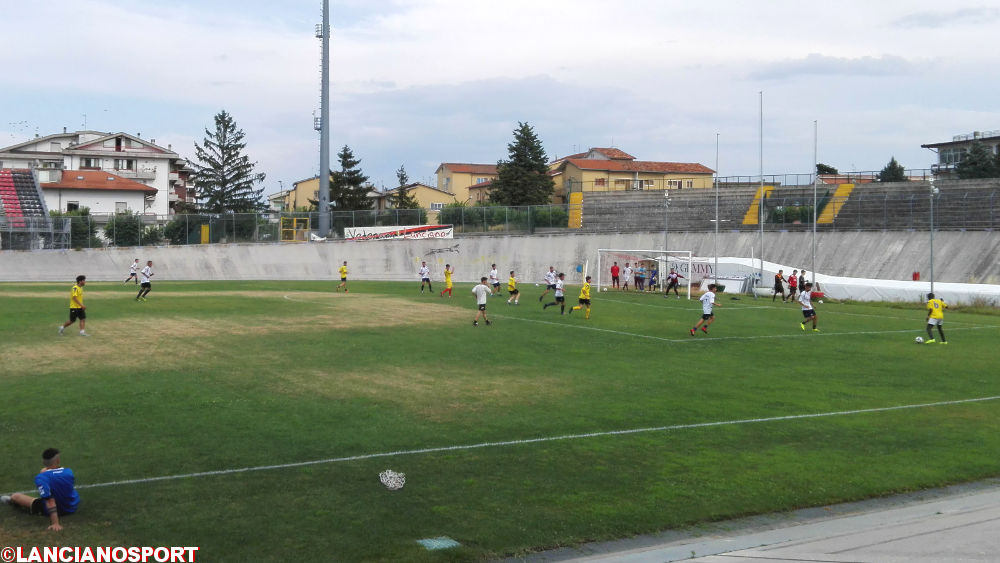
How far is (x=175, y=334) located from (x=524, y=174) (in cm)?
7052

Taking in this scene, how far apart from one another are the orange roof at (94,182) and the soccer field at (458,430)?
229 ft

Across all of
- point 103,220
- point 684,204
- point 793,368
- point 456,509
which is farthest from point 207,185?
point 456,509

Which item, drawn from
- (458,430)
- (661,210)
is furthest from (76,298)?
(661,210)

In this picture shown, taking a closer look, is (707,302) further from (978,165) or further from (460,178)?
(460,178)

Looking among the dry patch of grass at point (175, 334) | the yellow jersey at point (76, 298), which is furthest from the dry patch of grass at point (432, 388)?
the yellow jersey at point (76, 298)

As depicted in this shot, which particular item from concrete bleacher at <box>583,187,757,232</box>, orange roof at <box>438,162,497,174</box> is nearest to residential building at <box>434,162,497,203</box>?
orange roof at <box>438,162,497,174</box>

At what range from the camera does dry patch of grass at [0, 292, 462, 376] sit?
20.9 meters

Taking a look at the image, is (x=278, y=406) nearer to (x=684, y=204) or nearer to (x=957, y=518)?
(x=957, y=518)

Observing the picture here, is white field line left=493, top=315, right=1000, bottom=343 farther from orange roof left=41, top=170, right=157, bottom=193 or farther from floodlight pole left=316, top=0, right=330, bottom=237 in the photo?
orange roof left=41, top=170, right=157, bottom=193

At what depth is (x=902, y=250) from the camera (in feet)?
186

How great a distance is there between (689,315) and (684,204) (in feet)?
113

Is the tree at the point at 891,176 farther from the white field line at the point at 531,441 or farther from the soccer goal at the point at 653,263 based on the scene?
the white field line at the point at 531,441

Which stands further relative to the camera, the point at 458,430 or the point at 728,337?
the point at 728,337

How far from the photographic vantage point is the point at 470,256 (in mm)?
67375
